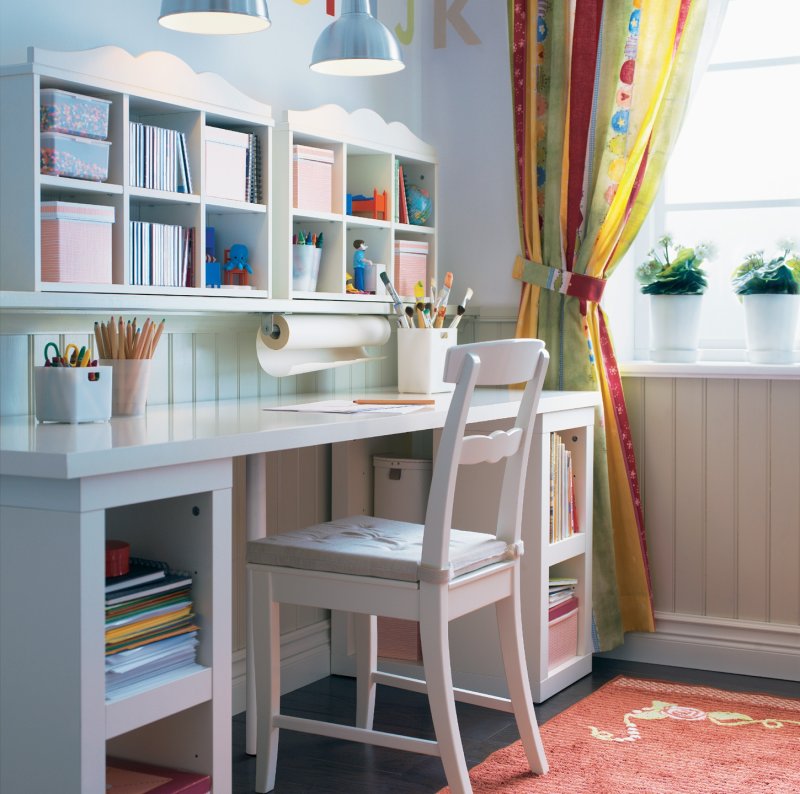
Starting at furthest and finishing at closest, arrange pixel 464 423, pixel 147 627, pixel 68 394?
pixel 464 423
pixel 68 394
pixel 147 627

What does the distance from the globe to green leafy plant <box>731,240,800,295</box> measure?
909mm

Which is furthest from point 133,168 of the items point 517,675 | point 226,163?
point 517,675

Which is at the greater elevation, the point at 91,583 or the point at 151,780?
the point at 91,583

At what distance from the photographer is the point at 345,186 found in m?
2.96

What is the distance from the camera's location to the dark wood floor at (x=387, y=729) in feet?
7.95

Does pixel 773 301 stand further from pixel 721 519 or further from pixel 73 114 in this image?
pixel 73 114

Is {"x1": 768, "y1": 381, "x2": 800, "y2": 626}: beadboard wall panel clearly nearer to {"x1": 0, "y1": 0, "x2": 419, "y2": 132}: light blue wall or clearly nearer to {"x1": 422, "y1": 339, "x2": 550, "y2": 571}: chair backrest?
{"x1": 422, "y1": 339, "x2": 550, "y2": 571}: chair backrest

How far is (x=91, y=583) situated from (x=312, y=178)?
1456 mm

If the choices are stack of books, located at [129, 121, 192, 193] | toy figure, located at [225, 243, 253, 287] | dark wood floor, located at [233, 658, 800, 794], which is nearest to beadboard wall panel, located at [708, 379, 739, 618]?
dark wood floor, located at [233, 658, 800, 794]

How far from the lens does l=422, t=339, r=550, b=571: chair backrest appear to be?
210cm

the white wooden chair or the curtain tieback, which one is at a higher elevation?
the curtain tieback

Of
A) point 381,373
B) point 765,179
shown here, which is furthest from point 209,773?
point 765,179

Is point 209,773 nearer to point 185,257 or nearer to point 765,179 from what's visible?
point 185,257

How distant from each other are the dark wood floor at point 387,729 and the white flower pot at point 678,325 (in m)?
0.91
